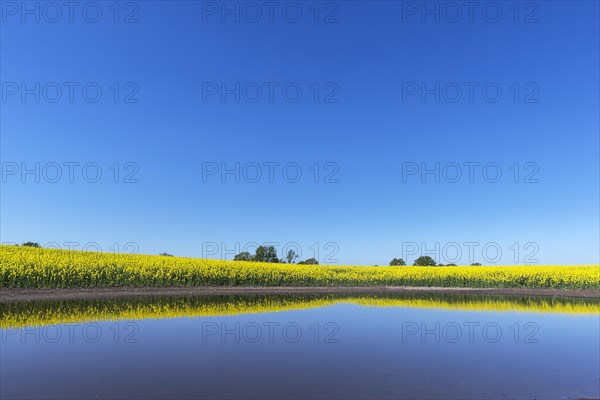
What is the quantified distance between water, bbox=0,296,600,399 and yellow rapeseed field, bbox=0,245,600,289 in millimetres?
8956

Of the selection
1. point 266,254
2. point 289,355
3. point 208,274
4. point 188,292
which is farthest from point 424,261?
point 289,355

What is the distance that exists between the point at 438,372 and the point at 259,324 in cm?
786

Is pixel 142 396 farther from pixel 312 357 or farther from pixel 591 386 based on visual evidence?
pixel 591 386

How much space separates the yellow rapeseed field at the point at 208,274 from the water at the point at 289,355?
8956 millimetres

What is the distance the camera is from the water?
798 centimetres

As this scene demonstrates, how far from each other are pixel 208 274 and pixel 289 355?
25.6 m

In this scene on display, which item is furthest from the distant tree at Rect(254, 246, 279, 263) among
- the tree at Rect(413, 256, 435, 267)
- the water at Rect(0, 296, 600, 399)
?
the water at Rect(0, 296, 600, 399)

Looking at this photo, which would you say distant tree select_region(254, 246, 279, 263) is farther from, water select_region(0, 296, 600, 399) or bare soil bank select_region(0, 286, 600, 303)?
water select_region(0, 296, 600, 399)

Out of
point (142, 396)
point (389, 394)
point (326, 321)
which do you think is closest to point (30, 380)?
point (142, 396)

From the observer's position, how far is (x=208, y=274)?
35125mm

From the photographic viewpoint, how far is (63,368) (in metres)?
9.16

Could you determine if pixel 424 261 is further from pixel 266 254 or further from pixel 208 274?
pixel 208 274

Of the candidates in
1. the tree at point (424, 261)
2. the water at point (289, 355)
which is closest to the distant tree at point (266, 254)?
the tree at point (424, 261)

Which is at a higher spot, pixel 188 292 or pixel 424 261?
pixel 188 292
